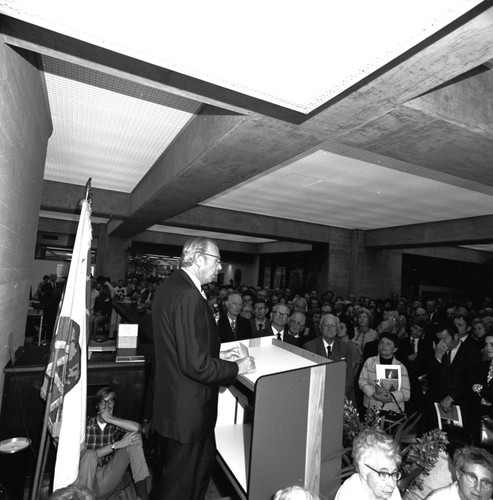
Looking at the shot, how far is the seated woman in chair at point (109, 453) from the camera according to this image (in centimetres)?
264

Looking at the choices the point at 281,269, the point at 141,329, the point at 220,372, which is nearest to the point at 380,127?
the point at 220,372

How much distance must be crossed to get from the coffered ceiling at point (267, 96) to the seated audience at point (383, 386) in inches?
77.6

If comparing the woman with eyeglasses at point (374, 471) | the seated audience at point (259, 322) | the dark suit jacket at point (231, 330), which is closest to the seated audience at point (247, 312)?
the seated audience at point (259, 322)

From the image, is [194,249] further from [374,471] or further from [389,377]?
[389,377]

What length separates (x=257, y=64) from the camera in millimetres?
1715

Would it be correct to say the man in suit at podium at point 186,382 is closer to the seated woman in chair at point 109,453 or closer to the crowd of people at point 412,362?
the seated woman in chair at point 109,453

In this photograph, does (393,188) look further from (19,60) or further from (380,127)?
(19,60)

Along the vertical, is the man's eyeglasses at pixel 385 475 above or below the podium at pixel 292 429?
below

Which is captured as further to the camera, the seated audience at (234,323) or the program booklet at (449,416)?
the seated audience at (234,323)

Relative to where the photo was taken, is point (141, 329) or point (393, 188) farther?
point (393, 188)

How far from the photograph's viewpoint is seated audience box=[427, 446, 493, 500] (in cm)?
185

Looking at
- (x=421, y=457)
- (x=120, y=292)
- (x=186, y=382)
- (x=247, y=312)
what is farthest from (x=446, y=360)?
(x=120, y=292)

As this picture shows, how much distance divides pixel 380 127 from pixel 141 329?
3.96 m

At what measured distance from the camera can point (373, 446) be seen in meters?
1.71
